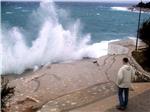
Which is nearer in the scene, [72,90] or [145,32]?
[72,90]

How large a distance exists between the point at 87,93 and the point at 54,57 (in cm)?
1148

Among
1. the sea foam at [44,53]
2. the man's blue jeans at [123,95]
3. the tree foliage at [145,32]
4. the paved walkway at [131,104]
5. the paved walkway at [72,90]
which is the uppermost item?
the tree foliage at [145,32]

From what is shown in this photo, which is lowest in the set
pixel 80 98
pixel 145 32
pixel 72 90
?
pixel 72 90

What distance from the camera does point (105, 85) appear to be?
11.2 m

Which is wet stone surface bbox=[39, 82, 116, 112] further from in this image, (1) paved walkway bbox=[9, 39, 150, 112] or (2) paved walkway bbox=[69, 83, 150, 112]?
(2) paved walkway bbox=[69, 83, 150, 112]

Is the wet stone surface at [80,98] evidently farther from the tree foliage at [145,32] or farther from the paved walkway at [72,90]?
the tree foliage at [145,32]

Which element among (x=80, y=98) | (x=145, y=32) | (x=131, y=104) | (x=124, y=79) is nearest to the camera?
(x=124, y=79)

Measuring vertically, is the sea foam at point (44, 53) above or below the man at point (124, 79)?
below

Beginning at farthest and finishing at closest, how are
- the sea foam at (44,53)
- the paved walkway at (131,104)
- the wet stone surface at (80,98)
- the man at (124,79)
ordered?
→ 1. the sea foam at (44,53)
2. the wet stone surface at (80,98)
3. the paved walkway at (131,104)
4. the man at (124,79)

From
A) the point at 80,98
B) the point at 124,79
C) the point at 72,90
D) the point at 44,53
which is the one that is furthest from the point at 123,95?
the point at 44,53

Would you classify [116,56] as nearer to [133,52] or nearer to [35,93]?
[133,52]

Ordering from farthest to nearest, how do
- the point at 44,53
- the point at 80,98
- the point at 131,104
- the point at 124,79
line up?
the point at 44,53
the point at 80,98
the point at 131,104
the point at 124,79

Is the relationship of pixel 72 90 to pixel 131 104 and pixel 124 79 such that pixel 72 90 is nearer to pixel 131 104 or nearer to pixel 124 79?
pixel 131 104

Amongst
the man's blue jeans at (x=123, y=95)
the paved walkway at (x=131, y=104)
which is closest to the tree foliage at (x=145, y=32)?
the paved walkway at (x=131, y=104)
